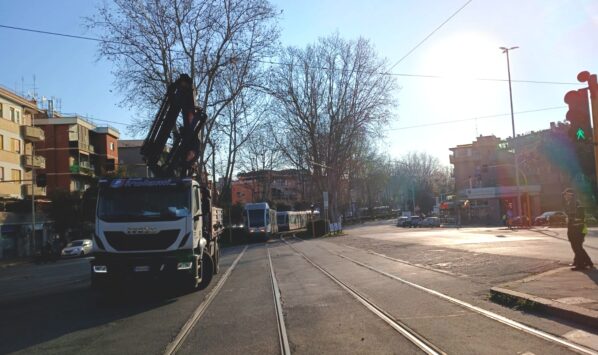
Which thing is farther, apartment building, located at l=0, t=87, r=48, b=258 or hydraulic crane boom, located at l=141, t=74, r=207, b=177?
apartment building, located at l=0, t=87, r=48, b=258

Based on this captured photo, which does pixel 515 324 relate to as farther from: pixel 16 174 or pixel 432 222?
pixel 432 222

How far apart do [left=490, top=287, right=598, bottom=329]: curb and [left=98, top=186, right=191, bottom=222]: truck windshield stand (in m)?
7.32

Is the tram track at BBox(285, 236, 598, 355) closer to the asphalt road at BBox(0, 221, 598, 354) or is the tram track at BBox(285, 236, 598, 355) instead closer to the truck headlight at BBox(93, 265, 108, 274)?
the asphalt road at BBox(0, 221, 598, 354)

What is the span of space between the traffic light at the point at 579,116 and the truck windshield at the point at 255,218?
133 feet

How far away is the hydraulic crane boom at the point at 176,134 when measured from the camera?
657 inches

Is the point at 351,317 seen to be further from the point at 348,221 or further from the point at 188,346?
the point at 348,221

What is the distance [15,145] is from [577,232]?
57592mm

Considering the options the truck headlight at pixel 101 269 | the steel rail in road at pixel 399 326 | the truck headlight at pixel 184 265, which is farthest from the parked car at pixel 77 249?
the steel rail in road at pixel 399 326

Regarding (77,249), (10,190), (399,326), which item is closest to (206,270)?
(399,326)

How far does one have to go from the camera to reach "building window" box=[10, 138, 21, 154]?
57.0 meters

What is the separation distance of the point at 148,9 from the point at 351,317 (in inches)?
1307

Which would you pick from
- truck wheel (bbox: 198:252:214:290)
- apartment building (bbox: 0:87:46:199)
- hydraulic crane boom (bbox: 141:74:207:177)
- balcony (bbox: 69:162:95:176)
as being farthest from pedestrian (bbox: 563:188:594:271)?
balcony (bbox: 69:162:95:176)

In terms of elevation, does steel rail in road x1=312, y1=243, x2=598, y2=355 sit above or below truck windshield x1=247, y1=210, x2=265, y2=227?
below

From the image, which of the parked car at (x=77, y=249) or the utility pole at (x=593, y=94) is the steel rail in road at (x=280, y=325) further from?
the parked car at (x=77, y=249)
